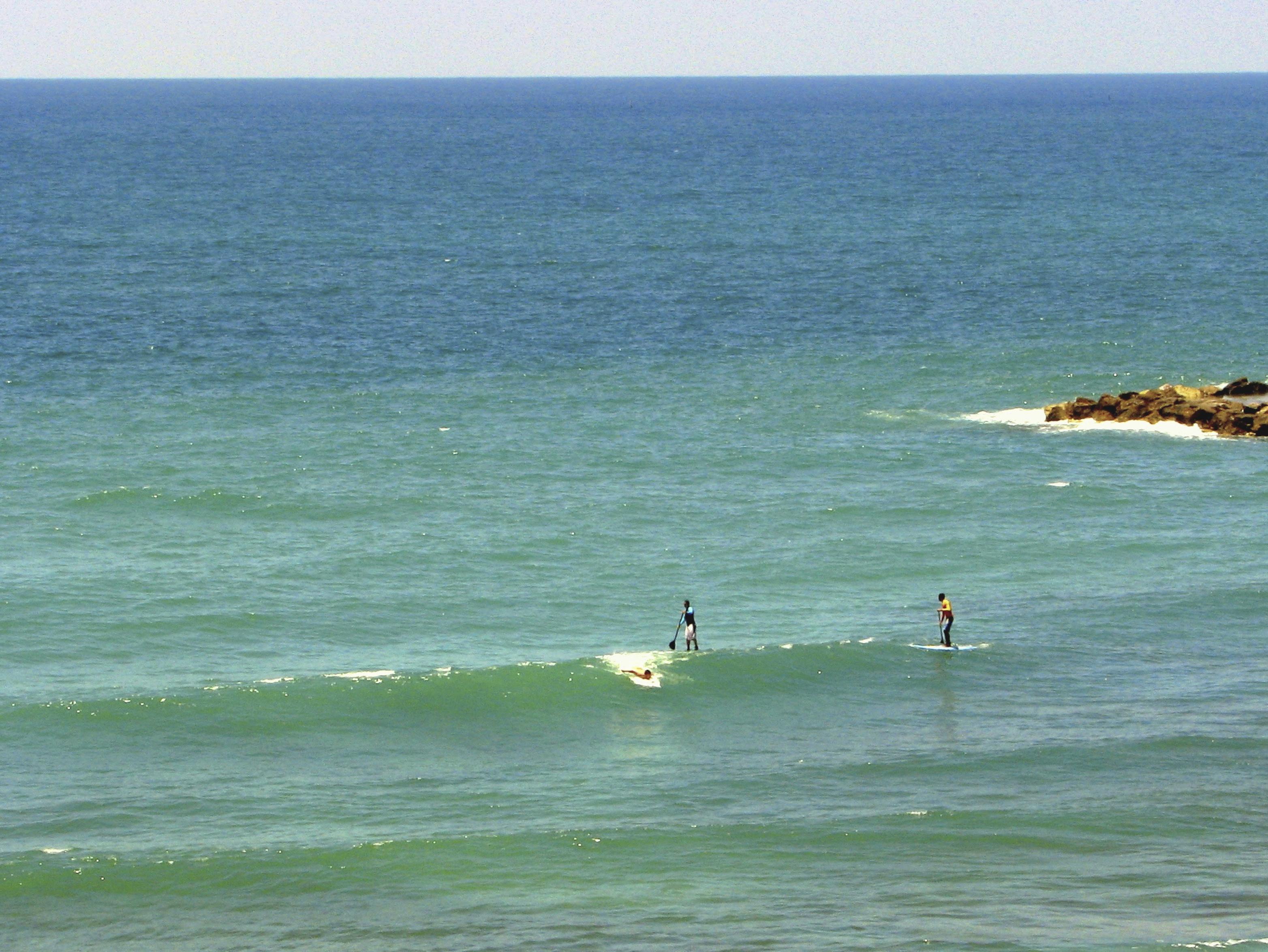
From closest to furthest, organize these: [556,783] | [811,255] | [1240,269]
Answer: [556,783] < [1240,269] < [811,255]

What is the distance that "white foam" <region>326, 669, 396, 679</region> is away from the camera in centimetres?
4038

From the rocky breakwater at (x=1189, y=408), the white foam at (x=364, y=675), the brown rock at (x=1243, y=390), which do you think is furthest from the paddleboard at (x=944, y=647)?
the brown rock at (x=1243, y=390)

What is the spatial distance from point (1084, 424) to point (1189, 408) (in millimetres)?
3828

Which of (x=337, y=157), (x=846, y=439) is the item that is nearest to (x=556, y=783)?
(x=846, y=439)

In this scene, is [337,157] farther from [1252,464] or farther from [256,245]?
[1252,464]

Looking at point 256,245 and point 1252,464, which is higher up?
point 256,245

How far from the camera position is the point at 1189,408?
64562 mm

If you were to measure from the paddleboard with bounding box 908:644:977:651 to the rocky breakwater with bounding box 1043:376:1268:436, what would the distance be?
25527 mm

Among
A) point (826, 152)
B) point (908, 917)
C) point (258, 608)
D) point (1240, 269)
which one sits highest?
point (826, 152)

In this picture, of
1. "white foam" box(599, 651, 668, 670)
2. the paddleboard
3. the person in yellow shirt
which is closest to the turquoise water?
"white foam" box(599, 651, 668, 670)

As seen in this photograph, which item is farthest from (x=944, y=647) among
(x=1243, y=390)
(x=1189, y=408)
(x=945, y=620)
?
(x=1243, y=390)

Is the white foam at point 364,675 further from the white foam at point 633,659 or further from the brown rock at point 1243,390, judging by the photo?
the brown rock at point 1243,390

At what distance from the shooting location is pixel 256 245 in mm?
114500

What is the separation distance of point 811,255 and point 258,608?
6901cm
